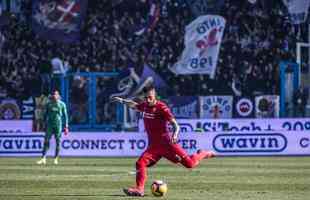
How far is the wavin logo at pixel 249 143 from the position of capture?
32875 millimetres

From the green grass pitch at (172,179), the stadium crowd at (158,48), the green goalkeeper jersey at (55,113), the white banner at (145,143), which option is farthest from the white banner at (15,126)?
the green goalkeeper jersey at (55,113)

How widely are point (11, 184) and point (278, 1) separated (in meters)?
22.0

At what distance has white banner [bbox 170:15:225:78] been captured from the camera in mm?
38062

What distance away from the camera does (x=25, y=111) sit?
3966 centimetres

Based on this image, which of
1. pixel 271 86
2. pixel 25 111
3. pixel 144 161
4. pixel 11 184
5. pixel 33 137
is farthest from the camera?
pixel 25 111

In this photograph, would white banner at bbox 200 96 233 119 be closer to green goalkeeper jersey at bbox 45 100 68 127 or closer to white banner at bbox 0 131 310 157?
white banner at bbox 0 131 310 157

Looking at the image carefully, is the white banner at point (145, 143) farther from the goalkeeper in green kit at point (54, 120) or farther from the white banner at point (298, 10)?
the white banner at point (298, 10)

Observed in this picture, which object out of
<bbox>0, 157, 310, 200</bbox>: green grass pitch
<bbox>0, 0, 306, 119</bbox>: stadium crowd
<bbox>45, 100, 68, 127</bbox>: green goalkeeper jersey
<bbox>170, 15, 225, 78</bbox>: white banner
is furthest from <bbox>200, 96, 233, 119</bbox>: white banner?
<bbox>45, 100, 68, 127</bbox>: green goalkeeper jersey

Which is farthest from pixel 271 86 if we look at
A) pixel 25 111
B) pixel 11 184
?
pixel 11 184

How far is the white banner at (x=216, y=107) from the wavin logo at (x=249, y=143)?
461 centimetres

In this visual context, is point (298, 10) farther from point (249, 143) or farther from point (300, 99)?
point (249, 143)

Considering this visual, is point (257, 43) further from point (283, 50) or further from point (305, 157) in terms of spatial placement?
point (305, 157)

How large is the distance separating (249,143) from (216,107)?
5.18 meters

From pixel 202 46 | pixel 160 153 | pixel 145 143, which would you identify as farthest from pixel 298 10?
pixel 160 153
